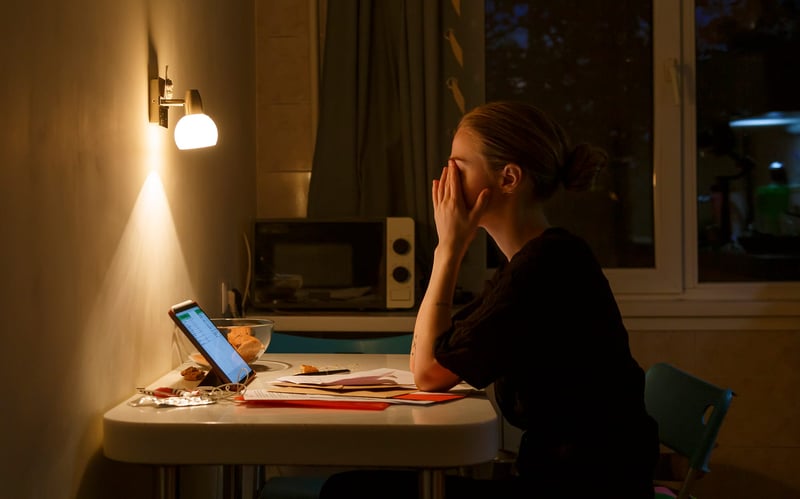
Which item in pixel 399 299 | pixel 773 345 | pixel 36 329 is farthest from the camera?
pixel 773 345

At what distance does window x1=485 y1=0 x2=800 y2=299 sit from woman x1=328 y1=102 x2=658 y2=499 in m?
1.75

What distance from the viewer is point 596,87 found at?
3184 mm

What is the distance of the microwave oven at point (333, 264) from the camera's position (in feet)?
9.01

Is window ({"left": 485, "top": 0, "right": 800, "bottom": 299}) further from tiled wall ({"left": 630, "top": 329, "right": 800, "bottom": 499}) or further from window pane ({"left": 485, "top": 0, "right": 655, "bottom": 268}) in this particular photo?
tiled wall ({"left": 630, "top": 329, "right": 800, "bottom": 499})

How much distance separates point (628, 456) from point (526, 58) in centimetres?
216

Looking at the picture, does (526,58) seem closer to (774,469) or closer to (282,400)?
(774,469)

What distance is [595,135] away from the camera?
3.20 m

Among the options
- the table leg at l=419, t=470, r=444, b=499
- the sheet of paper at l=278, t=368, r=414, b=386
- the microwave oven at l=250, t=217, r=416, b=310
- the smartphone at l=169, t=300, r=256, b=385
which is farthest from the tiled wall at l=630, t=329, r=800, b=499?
the table leg at l=419, t=470, r=444, b=499

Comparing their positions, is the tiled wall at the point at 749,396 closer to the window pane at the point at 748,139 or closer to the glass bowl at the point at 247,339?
the window pane at the point at 748,139

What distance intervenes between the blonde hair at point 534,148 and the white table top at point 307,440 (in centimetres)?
44

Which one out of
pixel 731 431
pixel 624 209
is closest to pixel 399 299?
pixel 624 209

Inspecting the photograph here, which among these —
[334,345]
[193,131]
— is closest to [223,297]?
[334,345]

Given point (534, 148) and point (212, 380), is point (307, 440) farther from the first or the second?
point (534, 148)

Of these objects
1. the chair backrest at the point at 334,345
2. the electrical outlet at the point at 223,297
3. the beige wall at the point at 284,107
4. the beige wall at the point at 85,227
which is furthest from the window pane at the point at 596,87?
the beige wall at the point at 85,227
